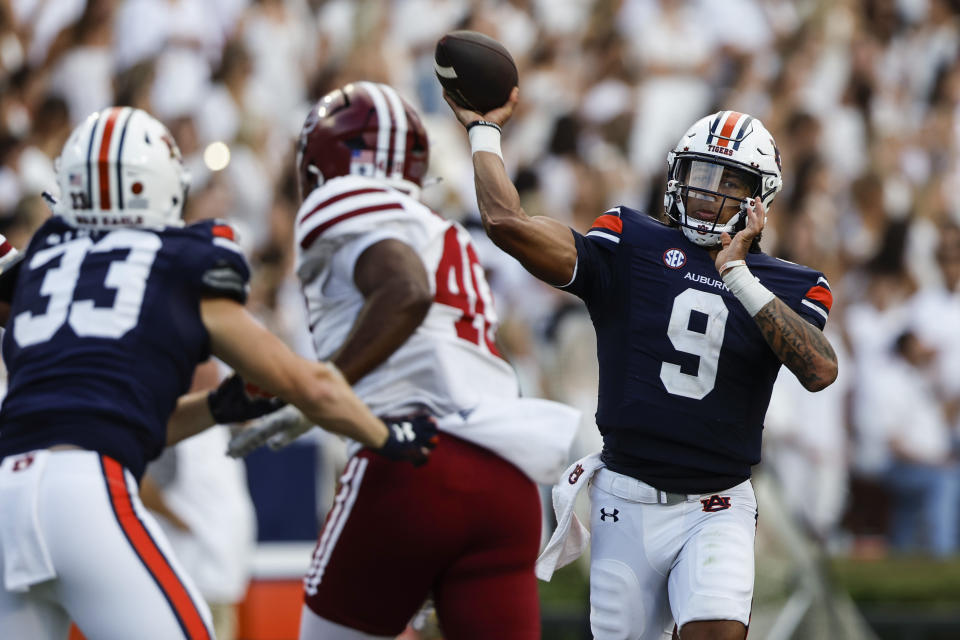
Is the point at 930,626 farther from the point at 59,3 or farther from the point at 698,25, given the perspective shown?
the point at 59,3

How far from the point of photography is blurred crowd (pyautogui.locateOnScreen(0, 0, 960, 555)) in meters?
9.23

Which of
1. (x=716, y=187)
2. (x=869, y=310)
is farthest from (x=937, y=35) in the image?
(x=716, y=187)

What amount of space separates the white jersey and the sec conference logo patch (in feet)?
1.98

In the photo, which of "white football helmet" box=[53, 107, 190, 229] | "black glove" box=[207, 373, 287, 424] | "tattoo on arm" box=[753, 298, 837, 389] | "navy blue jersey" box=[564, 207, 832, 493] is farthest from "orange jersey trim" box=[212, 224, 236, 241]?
"tattoo on arm" box=[753, 298, 837, 389]

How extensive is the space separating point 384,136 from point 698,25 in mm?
8156

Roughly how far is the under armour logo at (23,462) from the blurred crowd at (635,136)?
4.14 meters

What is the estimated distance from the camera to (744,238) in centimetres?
438

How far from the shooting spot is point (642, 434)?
177 inches

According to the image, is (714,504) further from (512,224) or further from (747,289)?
(512,224)

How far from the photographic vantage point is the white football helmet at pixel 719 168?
4.60 meters

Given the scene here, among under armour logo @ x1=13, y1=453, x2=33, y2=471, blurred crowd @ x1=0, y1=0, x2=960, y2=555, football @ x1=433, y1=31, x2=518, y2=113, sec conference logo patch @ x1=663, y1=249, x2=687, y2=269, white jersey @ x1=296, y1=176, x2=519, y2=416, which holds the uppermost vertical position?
football @ x1=433, y1=31, x2=518, y2=113

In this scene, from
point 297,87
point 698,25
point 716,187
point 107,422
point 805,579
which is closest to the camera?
point 107,422

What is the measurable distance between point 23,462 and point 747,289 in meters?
2.10

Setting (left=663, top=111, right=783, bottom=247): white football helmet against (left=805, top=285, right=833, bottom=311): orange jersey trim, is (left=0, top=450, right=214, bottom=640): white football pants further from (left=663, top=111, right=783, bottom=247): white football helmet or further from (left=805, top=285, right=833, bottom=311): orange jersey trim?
(left=805, top=285, right=833, bottom=311): orange jersey trim
